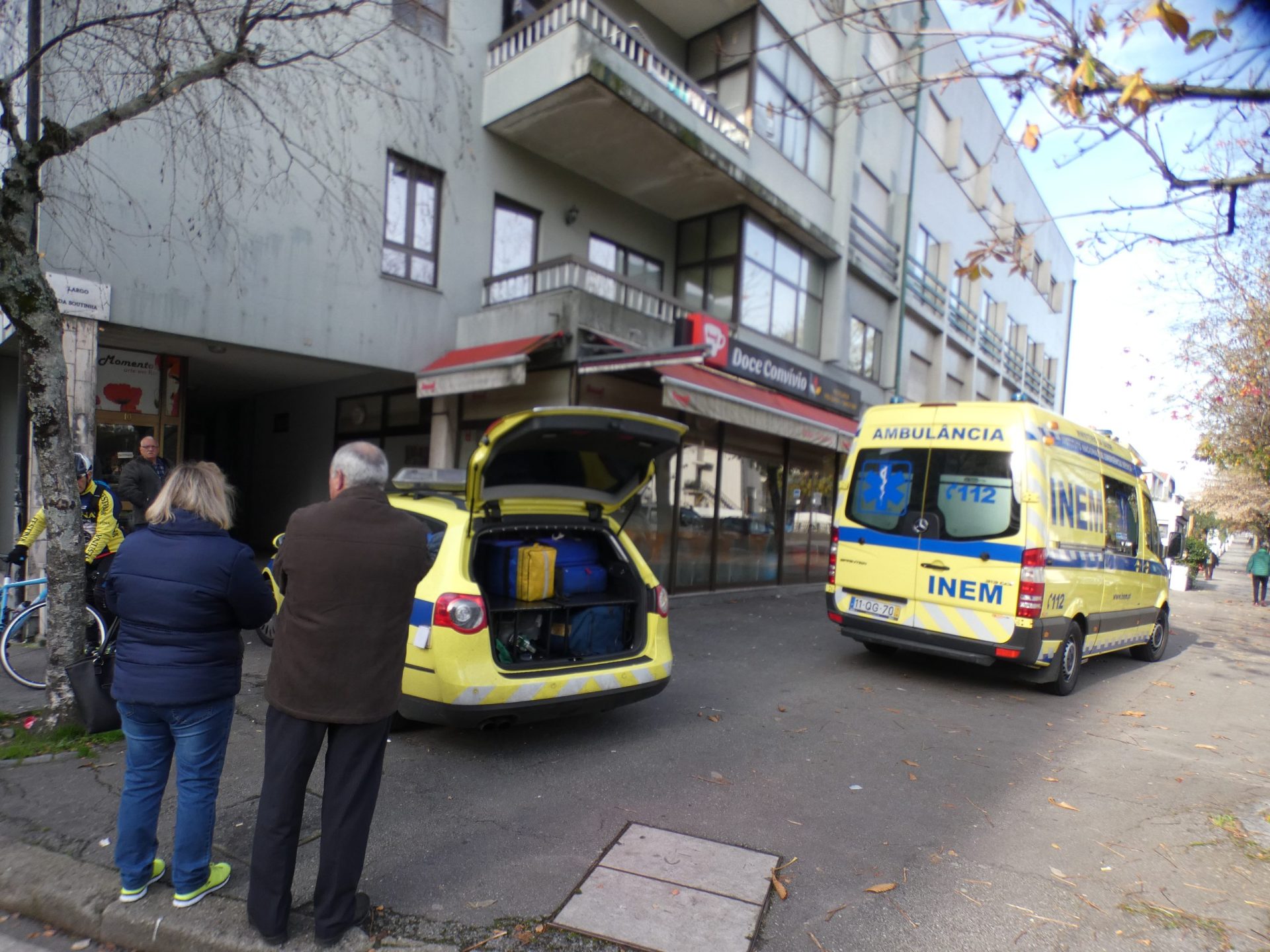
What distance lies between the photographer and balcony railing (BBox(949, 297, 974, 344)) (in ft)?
71.4

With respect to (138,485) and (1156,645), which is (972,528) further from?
(138,485)

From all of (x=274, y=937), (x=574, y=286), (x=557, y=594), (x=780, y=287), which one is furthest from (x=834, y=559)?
(x=780, y=287)

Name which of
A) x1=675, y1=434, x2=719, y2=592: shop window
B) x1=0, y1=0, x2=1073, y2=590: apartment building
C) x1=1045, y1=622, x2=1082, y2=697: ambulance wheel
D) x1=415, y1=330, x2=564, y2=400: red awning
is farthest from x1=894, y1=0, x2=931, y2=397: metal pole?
x1=415, y1=330, x2=564, y2=400: red awning

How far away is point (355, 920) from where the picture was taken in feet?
9.02

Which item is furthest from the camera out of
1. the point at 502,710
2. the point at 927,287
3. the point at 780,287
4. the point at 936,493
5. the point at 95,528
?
the point at 927,287

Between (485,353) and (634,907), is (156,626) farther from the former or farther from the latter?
(485,353)

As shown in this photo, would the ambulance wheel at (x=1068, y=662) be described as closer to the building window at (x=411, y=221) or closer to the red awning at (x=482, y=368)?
the red awning at (x=482, y=368)

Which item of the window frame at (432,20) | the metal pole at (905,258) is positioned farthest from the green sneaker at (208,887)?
the metal pole at (905,258)

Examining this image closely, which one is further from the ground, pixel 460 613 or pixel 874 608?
pixel 460 613

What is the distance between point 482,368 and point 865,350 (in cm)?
1146

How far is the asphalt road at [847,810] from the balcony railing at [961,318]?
659 inches

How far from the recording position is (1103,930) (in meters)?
3.08

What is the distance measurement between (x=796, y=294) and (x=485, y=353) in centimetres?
760

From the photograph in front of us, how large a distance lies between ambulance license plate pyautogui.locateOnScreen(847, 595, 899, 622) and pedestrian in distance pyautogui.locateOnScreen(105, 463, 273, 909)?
5851 mm
